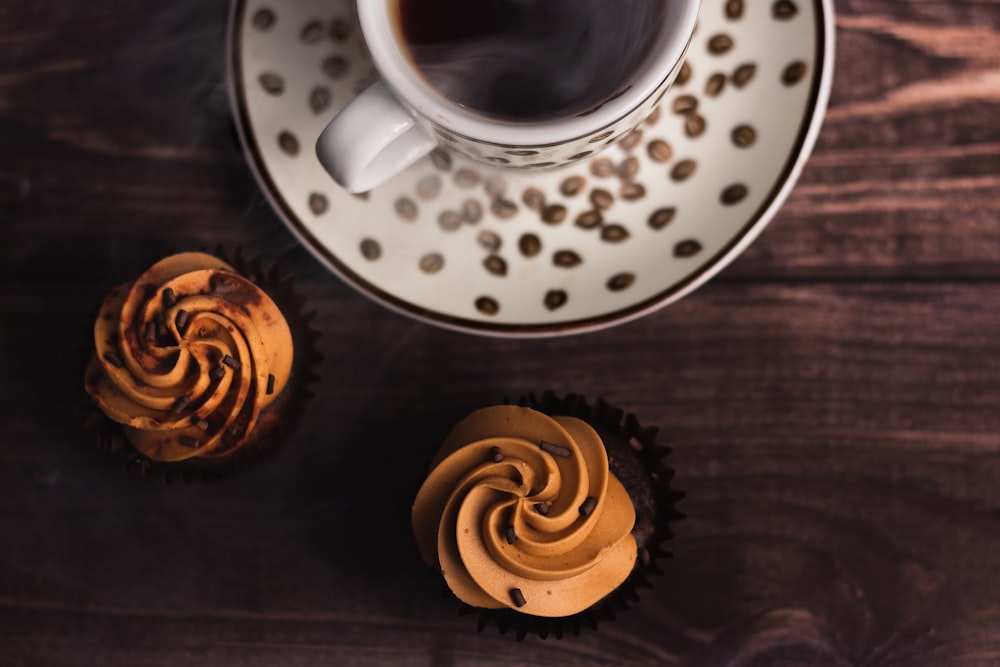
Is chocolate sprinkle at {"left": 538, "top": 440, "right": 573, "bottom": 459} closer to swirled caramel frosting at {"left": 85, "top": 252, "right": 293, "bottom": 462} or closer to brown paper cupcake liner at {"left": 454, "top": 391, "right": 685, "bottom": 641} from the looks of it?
brown paper cupcake liner at {"left": 454, "top": 391, "right": 685, "bottom": 641}

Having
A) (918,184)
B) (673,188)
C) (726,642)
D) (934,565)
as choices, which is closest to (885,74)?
(918,184)

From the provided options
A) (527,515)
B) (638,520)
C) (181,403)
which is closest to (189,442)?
(181,403)

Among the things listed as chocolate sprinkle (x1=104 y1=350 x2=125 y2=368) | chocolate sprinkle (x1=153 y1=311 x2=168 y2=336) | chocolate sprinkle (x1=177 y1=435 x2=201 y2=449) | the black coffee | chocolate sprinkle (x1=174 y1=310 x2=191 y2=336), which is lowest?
chocolate sprinkle (x1=177 y1=435 x2=201 y2=449)

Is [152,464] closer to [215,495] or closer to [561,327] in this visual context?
[215,495]

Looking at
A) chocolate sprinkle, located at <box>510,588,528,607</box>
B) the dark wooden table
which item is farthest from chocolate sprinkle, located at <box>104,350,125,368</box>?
chocolate sprinkle, located at <box>510,588,528,607</box>

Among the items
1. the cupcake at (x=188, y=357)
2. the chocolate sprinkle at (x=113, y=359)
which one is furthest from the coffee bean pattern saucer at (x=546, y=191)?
the chocolate sprinkle at (x=113, y=359)

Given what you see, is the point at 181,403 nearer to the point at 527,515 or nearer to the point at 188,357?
the point at 188,357

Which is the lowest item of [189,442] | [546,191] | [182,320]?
[189,442]
